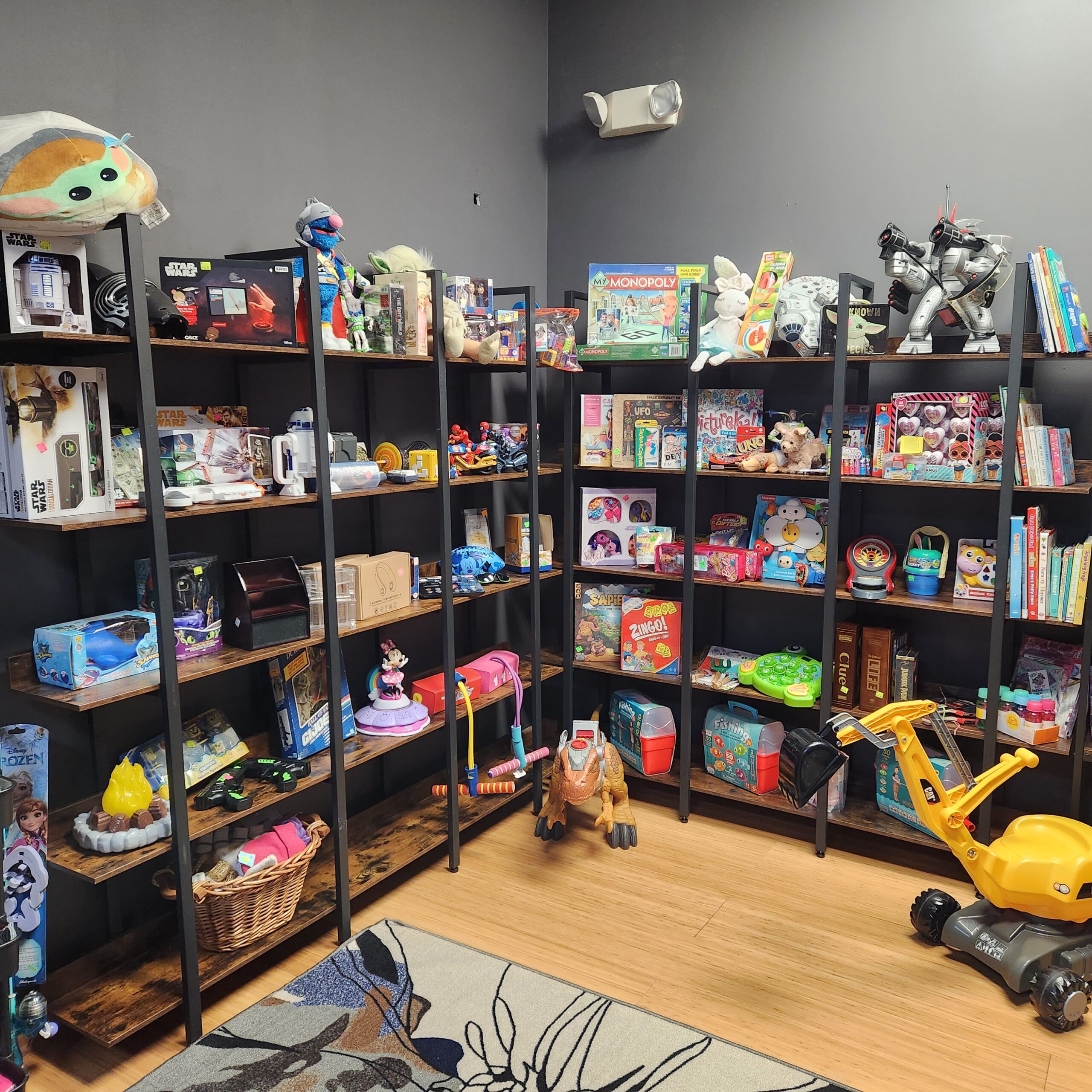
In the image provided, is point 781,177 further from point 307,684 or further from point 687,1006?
point 687,1006

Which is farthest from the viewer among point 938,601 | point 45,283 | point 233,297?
point 938,601

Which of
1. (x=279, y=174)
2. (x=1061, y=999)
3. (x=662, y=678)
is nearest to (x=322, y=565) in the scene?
(x=279, y=174)

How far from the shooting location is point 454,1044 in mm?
2254

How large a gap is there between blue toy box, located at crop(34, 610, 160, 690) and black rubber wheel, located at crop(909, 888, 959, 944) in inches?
86.4

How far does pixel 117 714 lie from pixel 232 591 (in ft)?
1.46

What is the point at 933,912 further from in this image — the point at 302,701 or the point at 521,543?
the point at 302,701

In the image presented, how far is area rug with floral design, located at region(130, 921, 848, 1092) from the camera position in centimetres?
213

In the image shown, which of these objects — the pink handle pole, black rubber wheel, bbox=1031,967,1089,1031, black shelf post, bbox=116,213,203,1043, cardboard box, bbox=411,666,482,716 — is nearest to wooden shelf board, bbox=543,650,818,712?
the pink handle pole

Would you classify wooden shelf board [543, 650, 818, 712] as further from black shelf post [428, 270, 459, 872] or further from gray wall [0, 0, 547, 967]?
black shelf post [428, 270, 459, 872]

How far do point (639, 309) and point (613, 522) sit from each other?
0.81 m

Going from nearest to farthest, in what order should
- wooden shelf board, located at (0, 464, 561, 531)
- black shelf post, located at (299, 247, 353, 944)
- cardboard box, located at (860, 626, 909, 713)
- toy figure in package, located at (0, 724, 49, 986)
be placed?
wooden shelf board, located at (0, 464, 561, 531), toy figure in package, located at (0, 724, 49, 986), black shelf post, located at (299, 247, 353, 944), cardboard box, located at (860, 626, 909, 713)

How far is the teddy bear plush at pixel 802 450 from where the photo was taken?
311cm

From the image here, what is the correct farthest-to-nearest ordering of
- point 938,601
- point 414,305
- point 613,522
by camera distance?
point 613,522 → point 938,601 → point 414,305

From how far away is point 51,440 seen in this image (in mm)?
1967
